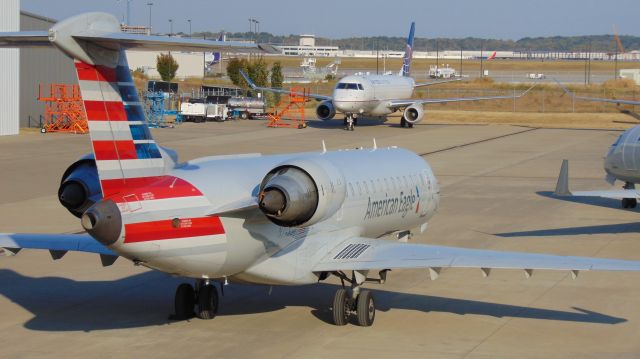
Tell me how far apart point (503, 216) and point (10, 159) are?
25.4 m

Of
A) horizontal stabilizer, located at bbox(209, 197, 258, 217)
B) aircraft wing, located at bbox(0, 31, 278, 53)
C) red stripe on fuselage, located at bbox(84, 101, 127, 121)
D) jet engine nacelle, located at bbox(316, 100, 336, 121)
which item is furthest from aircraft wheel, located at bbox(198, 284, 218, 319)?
jet engine nacelle, located at bbox(316, 100, 336, 121)

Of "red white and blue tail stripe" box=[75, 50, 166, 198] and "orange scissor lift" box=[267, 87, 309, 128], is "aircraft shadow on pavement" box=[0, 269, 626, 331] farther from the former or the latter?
"orange scissor lift" box=[267, 87, 309, 128]

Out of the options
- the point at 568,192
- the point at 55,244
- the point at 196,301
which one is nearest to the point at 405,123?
the point at 568,192

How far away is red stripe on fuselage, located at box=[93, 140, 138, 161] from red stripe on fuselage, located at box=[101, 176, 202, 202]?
14.0 inches

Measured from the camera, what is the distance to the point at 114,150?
16.7 metres

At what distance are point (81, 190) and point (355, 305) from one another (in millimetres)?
5322

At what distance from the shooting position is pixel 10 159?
49.8m

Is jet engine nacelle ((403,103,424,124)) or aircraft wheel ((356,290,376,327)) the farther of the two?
jet engine nacelle ((403,103,424,124))

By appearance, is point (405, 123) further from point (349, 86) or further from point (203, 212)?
point (203, 212)

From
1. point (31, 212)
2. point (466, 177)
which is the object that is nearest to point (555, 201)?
point (466, 177)

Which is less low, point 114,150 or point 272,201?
point 114,150

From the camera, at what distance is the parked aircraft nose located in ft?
51.9

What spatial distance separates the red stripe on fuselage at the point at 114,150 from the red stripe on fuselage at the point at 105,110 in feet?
1.22

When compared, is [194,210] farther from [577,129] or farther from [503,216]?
[577,129]
